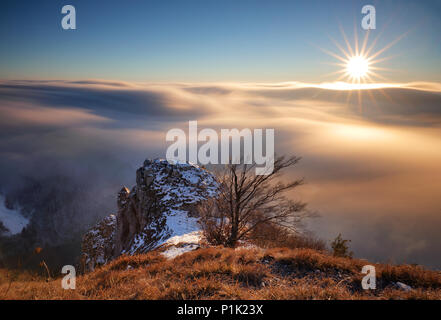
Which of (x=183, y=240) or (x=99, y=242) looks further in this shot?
(x=99, y=242)

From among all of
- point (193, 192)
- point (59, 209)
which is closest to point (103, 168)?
point (59, 209)

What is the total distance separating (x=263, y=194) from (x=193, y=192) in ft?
22.6

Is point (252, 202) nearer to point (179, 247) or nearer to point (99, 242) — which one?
point (179, 247)

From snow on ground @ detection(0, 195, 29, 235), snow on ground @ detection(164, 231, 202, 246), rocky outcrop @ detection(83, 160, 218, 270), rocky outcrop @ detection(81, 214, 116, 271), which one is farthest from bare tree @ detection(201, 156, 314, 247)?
snow on ground @ detection(0, 195, 29, 235)

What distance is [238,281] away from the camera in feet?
15.0

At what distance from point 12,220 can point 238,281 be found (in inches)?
6726

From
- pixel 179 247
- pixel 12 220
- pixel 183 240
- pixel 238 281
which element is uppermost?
pixel 238 281

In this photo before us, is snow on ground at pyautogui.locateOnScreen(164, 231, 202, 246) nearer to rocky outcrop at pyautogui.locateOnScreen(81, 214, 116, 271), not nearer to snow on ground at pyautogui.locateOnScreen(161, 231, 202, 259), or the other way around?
snow on ground at pyautogui.locateOnScreen(161, 231, 202, 259)

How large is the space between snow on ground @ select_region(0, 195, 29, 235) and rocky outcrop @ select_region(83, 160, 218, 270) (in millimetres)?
140014

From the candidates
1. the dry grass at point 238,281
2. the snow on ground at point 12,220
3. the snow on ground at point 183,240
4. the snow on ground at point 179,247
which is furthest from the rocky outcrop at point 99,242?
the snow on ground at point 12,220

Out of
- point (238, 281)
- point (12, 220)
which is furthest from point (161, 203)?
point (12, 220)

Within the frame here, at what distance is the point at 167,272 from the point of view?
4.84 meters
